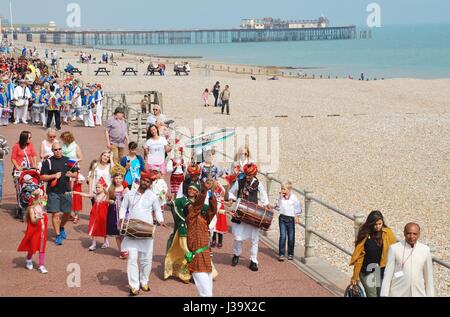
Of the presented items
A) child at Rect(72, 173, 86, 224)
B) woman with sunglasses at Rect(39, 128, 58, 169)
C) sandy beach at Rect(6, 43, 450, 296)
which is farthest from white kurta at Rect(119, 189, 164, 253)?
woman with sunglasses at Rect(39, 128, 58, 169)

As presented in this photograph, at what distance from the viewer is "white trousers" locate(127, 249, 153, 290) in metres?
8.35

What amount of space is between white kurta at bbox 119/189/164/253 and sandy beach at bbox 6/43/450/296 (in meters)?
3.23

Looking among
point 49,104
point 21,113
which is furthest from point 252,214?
point 21,113

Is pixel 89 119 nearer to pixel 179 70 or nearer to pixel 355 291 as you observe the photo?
pixel 355 291

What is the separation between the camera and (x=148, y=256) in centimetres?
845

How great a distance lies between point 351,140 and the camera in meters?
26.3

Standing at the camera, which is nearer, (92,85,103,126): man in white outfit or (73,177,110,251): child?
(73,177,110,251): child

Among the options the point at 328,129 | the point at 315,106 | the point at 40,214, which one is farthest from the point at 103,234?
the point at 315,106

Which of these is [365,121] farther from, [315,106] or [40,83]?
[40,83]

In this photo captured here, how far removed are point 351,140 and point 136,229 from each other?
743 inches

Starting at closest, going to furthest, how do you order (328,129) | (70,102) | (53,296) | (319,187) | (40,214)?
(53,296) → (40,214) → (319,187) → (70,102) → (328,129)

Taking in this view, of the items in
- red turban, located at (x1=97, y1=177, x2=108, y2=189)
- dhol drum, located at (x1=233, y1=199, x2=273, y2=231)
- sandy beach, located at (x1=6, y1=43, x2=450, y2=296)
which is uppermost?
red turban, located at (x1=97, y1=177, x2=108, y2=189)

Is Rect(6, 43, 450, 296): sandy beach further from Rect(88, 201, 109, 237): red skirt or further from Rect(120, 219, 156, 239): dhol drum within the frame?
Rect(88, 201, 109, 237): red skirt

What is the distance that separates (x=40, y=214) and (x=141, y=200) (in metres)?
1.42
